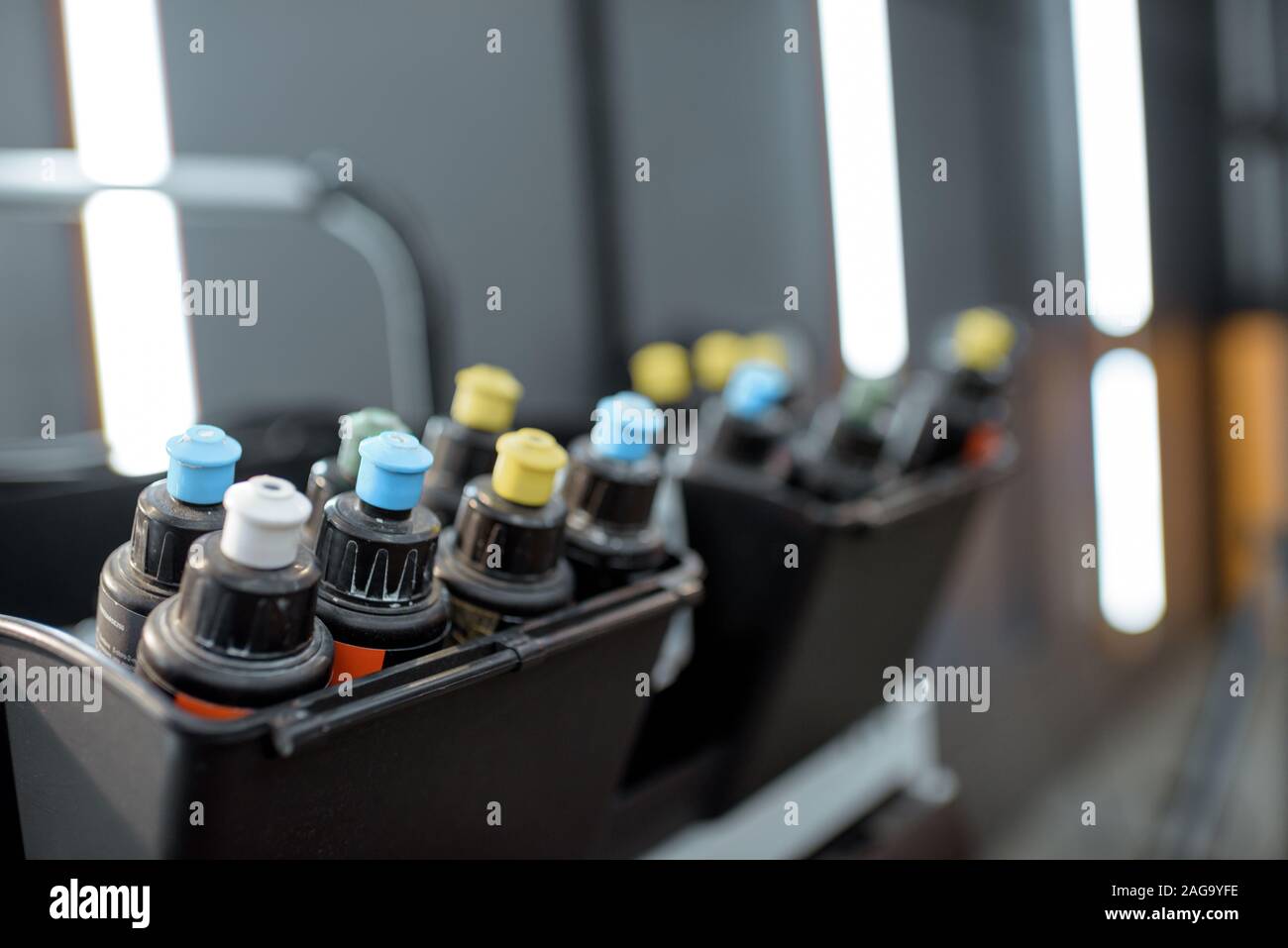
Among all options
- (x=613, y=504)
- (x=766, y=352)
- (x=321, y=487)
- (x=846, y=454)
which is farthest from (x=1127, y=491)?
(x=321, y=487)

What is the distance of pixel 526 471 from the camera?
0.41 m

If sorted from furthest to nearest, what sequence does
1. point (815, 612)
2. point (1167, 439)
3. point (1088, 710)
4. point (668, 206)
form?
1. point (1167, 439)
2. point (1088, 710)
3. point (668, 206)
4. point (815, 612)

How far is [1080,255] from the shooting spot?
234 cm

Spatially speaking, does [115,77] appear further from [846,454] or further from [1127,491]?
[1127,491]

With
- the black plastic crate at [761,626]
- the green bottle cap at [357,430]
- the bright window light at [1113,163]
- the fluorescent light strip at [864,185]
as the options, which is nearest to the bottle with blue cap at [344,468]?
the green bottle cap at [357,430]

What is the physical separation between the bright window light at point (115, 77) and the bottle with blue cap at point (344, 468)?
0.54 metres

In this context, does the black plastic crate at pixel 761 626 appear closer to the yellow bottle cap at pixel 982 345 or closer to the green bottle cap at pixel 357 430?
the yellow bottle cap at pixel 982 345

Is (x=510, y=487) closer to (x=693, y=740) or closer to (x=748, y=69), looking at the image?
(x=693, y=740)

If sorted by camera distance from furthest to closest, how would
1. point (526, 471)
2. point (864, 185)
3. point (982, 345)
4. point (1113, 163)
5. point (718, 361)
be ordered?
point (1113, 163)
point (864, 185)
point (718, 361)
point (982, 345)
point (526, 471)

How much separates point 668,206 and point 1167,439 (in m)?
1.95

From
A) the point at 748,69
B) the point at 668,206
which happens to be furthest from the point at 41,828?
the point at 748,69

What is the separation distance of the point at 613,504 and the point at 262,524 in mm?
199

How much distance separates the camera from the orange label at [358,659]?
362mm
